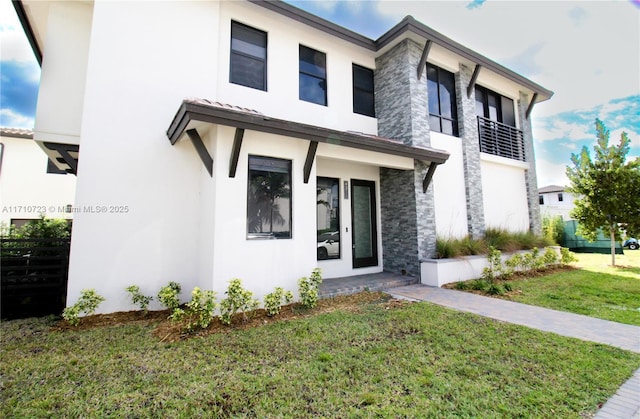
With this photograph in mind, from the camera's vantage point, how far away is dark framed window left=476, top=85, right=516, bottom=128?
38.1ft

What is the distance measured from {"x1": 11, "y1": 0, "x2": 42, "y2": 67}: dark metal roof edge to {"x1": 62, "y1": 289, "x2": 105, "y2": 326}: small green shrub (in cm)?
696

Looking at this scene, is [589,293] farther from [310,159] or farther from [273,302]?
[273,302]

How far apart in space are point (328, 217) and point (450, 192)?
445cm

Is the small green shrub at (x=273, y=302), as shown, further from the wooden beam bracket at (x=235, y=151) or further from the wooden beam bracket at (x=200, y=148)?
the wooden beam bracket at (x=200, y=148)

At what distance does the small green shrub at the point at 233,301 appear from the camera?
16.5 feet

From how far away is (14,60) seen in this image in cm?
767

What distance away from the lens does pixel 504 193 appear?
11562mm

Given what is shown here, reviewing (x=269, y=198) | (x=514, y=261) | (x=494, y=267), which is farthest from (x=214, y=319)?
(x=514, y=261)

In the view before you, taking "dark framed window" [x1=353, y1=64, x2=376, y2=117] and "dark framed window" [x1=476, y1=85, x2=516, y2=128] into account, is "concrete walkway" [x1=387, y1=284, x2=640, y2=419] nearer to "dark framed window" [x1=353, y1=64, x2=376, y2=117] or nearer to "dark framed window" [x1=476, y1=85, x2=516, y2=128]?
"dark framed window" [x1=353, y1=64, x2=376, y2=117]

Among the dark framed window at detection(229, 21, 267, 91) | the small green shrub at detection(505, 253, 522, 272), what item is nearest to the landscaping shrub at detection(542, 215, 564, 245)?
the small green shrub at detection(505, 253, 522, 272)

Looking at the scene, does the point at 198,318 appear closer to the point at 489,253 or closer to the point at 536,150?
the point at 489,253

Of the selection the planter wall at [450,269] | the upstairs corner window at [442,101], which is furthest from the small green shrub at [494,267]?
the upstairs corner window at [442,101]

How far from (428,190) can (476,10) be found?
6.42m

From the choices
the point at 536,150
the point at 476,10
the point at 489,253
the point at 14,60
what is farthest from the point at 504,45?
the point at 14,60
